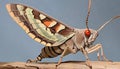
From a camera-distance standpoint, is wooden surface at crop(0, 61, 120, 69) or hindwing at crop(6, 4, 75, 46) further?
hindwing at crop(6, 4, 75, 46)

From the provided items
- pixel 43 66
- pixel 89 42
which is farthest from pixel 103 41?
pixel 43 66

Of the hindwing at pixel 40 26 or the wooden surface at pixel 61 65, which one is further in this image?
the hindwing at pixel 40 26

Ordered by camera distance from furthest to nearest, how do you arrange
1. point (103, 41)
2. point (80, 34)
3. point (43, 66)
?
point (103, 41) < point (80, 34) < point (43, 66)

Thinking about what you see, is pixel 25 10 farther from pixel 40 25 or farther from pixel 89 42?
pixel 89 42

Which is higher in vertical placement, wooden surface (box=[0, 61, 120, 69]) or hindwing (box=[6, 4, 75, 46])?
hindwing (box=[6, 4, 75, 46])

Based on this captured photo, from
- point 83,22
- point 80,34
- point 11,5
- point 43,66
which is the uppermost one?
point 83,22

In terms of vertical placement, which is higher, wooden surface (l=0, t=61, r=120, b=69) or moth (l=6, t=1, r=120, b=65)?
moth (l=6, t=1, r=120, b=65)

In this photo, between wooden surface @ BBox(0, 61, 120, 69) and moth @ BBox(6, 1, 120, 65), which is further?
moth @ BBox(6, 1, 120, 65)

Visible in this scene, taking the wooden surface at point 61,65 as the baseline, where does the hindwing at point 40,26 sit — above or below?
above
